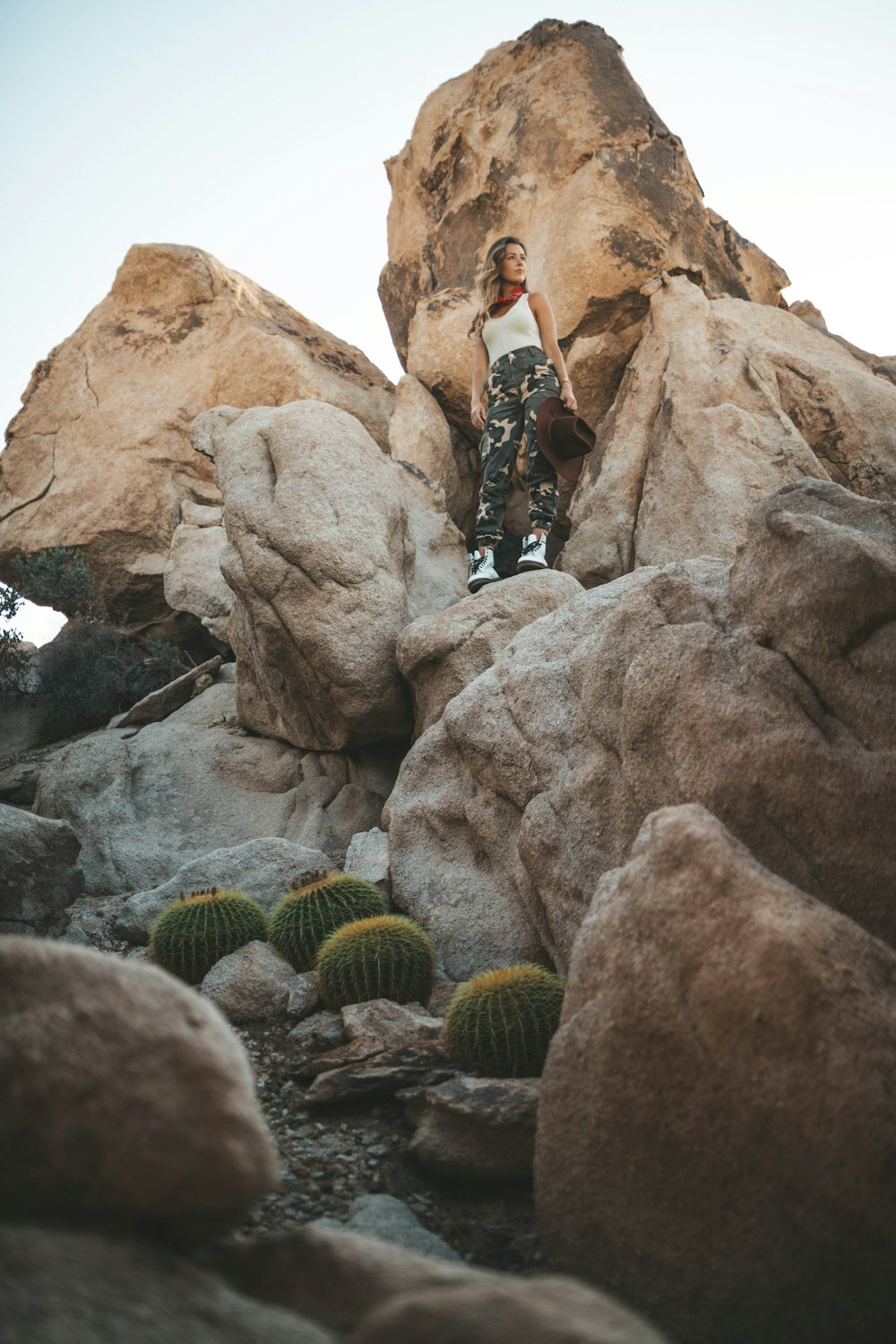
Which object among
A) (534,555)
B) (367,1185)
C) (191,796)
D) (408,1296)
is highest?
(534,555)

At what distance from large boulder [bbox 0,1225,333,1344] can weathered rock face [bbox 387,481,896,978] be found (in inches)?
86.5

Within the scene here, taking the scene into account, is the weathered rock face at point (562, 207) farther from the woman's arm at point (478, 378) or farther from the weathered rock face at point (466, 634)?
the weathered rock face at point (466, 634)

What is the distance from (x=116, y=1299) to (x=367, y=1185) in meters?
1.91

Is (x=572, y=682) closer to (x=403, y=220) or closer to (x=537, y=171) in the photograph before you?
(x=537, y=171)

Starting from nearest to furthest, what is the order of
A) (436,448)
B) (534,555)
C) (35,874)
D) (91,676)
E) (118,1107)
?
(118,1107), (35,874), (534,555), (91,676), (436,448)

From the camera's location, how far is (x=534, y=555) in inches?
312

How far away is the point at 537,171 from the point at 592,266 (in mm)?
1731

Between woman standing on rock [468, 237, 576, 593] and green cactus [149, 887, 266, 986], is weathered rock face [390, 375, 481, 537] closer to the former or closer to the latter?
woman standing on rock [468, 237, 576, 593]

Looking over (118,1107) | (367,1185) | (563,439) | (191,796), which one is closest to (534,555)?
(563,439)

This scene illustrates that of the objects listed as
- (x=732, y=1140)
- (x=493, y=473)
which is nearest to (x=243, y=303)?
(x=493, y=473)

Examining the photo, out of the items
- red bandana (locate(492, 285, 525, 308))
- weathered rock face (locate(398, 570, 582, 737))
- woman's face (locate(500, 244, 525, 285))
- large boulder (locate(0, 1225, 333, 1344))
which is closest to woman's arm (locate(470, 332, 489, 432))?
red bandana (locate(492, 285, 525, 308))

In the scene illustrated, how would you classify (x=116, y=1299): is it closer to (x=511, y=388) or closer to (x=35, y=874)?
(x=35, y=874)

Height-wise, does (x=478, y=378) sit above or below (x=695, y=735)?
above

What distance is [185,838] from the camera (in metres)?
7.71
